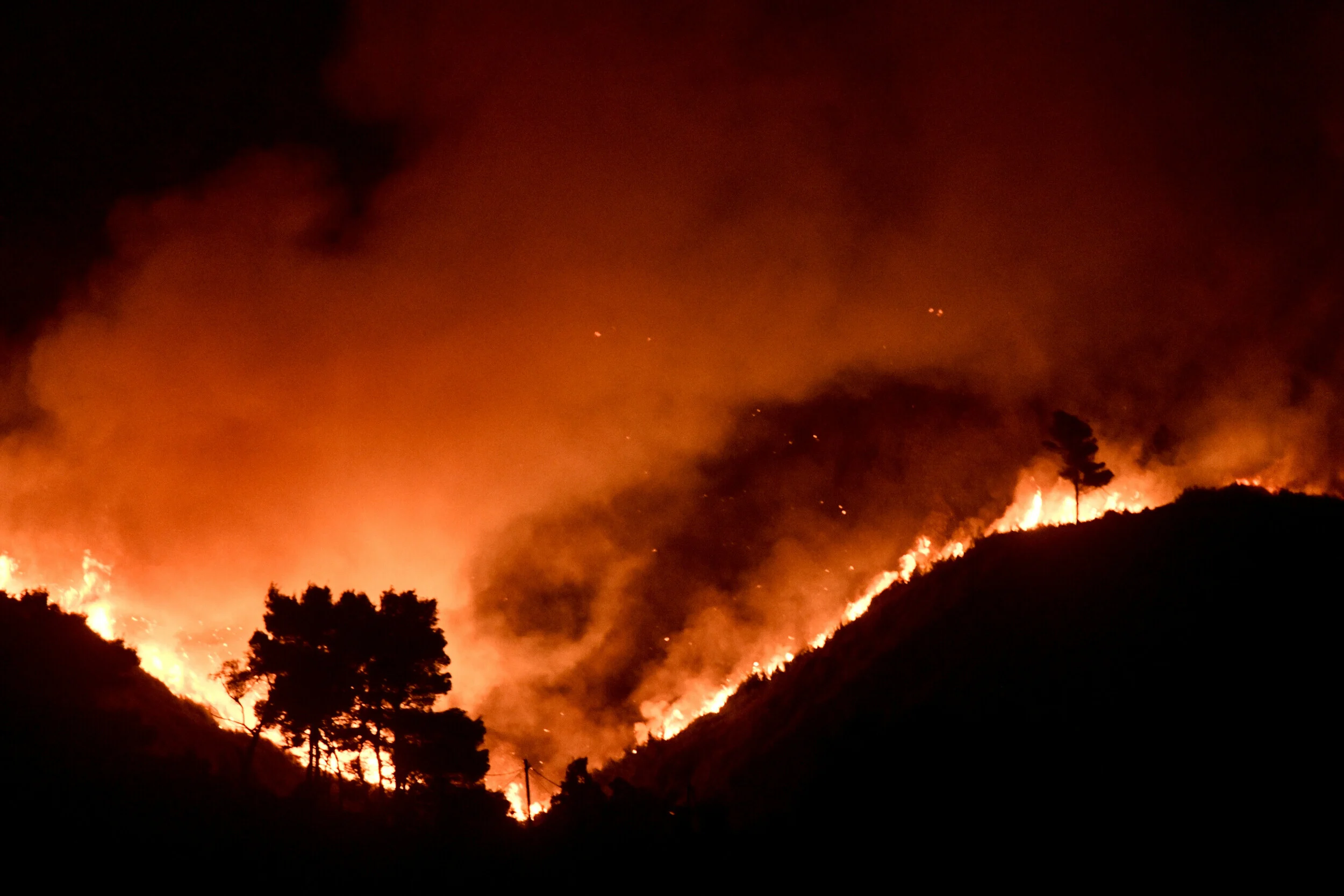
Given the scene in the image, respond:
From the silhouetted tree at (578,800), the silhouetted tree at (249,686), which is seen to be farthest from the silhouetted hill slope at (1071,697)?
the silhouetted tree at (249,686)

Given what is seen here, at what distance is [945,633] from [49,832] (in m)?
49.5

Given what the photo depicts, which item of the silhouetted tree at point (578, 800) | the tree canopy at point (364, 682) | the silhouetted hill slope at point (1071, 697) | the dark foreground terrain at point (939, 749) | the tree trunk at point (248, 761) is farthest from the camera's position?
the silhouetted hill slope at point (1071, 697)

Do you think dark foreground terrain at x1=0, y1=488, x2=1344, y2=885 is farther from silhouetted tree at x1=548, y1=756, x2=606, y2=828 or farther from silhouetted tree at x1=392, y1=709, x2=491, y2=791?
silhouetted tree at x1=392, y1=709, x2=491, y2=791

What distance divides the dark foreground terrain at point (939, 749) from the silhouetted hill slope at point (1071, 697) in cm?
17

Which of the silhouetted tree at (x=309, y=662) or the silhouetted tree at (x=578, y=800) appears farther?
the silhouetted tree at (x=309, y=662)

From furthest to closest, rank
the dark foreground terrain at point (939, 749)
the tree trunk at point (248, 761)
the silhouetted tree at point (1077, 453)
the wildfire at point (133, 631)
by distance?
the silhouetted tree at point (1077, 453) → the wildfire at point (133, 631) → the tree trunk at point (248, 761) → the dark foreground terrain at point (939, 749)

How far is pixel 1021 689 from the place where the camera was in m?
46.8

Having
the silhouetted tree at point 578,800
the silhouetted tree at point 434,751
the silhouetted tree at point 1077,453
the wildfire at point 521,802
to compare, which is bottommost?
the wildfire at point 521,802

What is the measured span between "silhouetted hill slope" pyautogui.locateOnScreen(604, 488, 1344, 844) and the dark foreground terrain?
0.56ft

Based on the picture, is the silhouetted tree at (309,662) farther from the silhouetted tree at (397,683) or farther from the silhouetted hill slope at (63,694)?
the silhouetted hill slope at (63,694)

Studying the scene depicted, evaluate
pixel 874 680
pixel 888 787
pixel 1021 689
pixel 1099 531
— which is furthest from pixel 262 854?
pixel 1099 531

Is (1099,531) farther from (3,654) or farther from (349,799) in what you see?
(3,654)

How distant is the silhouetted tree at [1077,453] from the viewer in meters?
74.7

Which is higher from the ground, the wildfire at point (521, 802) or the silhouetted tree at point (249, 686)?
the silhouetted tree at point (249, 686)
